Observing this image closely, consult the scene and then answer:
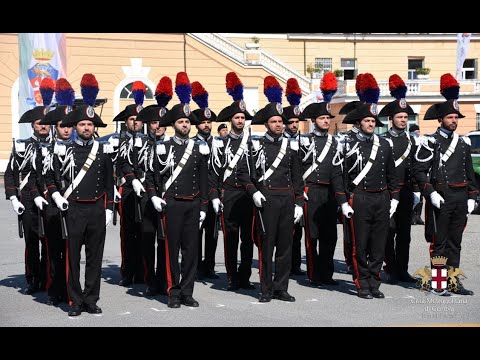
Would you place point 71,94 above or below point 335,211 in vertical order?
above

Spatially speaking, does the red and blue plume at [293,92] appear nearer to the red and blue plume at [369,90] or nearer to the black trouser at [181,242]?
the red and blue plume at [369,90]

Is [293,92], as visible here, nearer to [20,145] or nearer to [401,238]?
[401,238]

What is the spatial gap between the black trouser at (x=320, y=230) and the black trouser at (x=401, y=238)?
2.28 ft

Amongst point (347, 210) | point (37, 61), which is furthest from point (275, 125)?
point (37, 61)

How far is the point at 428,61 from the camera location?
147 feet

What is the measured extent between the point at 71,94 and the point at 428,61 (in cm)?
3691

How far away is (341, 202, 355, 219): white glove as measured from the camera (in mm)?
10036

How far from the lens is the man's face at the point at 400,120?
35.9ft

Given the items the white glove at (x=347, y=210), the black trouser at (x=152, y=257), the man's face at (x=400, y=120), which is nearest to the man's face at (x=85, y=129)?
the black trouser at (x=152, y=257)

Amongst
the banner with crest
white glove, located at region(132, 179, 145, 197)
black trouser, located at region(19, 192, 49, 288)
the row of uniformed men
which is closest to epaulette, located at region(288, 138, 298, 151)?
the row of uniformed men

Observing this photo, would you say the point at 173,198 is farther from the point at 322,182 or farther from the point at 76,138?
the point at 322,182

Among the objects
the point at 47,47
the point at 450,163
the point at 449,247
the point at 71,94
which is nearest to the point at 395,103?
the point at 450,163

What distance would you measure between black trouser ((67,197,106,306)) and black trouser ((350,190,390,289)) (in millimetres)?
2801

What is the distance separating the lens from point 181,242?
32.3 ft
